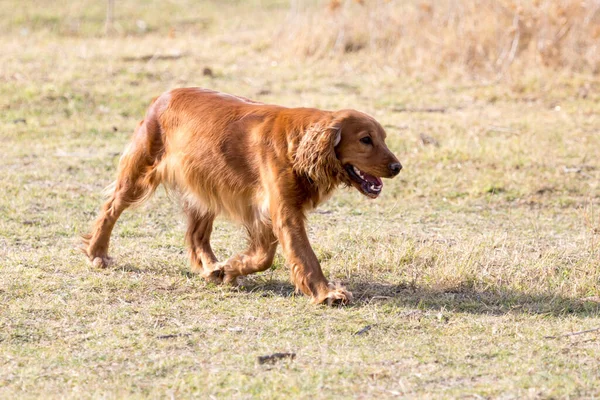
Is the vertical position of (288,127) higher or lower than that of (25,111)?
higher

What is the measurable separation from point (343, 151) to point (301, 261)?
654 mm

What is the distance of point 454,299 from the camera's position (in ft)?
18.0

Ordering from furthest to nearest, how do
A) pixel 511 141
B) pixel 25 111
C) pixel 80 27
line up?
pixel 80 27
pixel 25 111
pixel 511 141

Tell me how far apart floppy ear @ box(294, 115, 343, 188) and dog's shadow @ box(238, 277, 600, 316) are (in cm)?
75

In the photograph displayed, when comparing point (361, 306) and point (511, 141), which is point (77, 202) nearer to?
point (361, 306)

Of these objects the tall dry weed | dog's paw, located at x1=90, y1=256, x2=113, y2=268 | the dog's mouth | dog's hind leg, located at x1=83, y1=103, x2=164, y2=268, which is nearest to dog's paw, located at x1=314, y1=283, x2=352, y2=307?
the dog's mouth

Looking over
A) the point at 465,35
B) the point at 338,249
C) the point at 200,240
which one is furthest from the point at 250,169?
the point at 465,35

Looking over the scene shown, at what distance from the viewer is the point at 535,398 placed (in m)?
3.92

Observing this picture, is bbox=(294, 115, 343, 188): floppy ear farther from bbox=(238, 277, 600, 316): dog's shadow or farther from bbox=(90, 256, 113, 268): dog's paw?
bbox=(90, 256, 113, 268): dog's paw

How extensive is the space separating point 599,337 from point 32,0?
13518 millimetres

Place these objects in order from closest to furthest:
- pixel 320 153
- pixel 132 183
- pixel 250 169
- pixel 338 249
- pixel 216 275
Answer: pixel 320 153, pixel 250 169, pixel 216 275, pixel 132 183, pixel 338 249

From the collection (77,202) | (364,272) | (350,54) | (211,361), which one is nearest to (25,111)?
(77,202)

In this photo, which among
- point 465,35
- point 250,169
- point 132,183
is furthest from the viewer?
point 465,35

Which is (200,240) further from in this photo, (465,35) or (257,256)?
(465,35)
